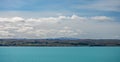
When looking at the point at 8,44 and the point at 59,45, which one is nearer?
the point at 8,44

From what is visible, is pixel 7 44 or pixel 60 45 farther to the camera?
pixel 60 45

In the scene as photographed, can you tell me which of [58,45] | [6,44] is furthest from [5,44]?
[58,45]

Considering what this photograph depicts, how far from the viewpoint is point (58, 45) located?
39000mm

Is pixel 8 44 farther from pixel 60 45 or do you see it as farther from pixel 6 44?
pixel 60 45

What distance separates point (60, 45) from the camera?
129 feet

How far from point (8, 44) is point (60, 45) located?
9.41 m

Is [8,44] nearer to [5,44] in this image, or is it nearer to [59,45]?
[5,44]

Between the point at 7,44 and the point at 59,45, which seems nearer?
the point at 7,44

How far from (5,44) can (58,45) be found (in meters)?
9.40

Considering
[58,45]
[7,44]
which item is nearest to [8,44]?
[7,44]

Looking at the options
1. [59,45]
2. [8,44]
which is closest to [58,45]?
[59,45]

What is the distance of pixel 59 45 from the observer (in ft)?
128

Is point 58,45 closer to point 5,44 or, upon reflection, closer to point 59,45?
point 59,45

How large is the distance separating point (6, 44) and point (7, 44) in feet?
0.44
